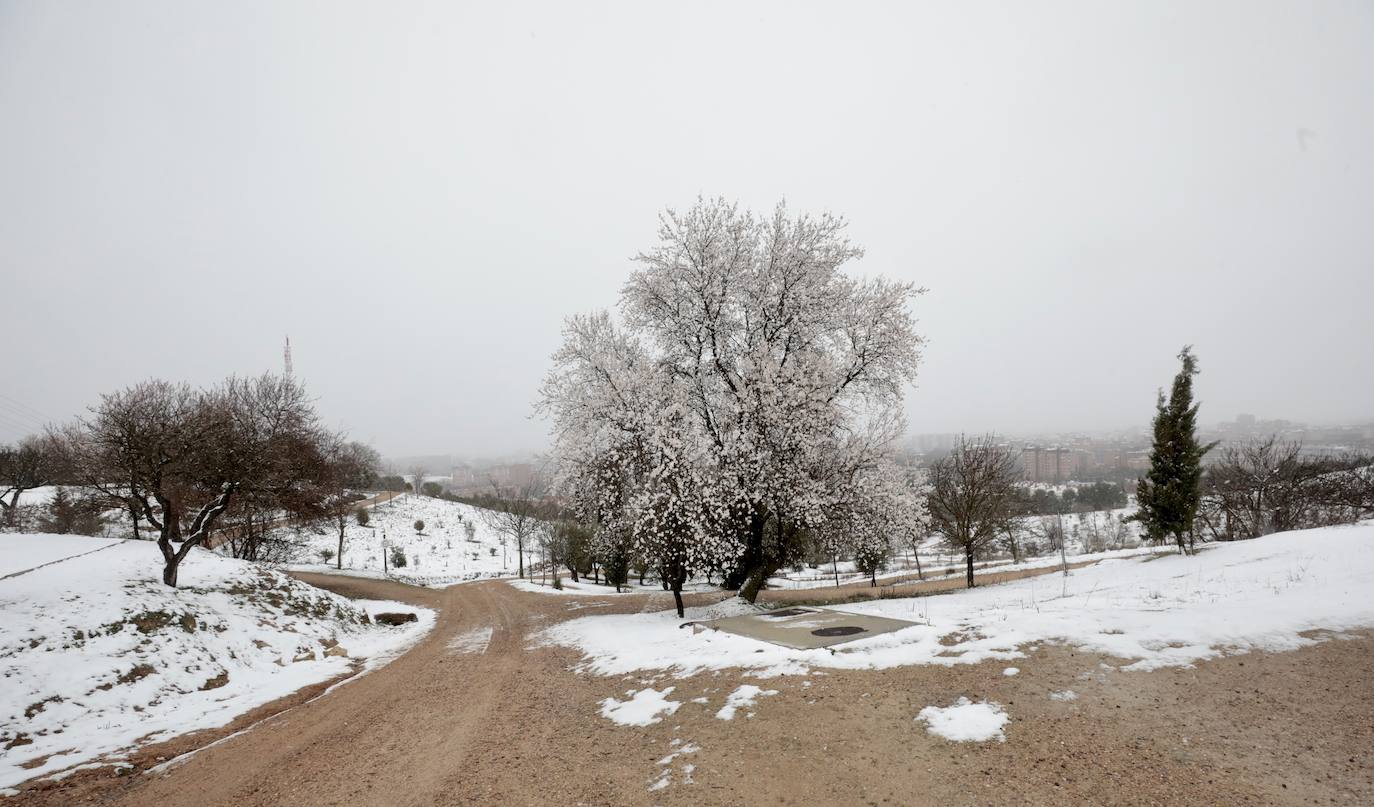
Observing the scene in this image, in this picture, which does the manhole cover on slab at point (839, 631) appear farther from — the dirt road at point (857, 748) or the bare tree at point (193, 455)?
the bare tree at point (193, 455)

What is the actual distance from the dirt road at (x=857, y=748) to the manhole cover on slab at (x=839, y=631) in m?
2.02

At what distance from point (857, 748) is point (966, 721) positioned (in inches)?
47.6

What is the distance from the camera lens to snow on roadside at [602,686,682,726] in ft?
22.8

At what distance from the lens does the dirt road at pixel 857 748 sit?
14.4ft

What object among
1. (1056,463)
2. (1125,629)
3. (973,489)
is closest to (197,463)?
(1125,629)

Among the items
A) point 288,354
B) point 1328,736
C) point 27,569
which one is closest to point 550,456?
point 27,569

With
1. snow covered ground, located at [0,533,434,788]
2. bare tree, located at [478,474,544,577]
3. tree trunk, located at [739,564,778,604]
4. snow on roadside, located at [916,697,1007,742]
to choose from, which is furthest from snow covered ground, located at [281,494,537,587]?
snow on roadside, located at [916,697,1007,742]

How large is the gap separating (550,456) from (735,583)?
7.36 metres

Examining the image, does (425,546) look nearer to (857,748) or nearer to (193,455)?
(193,455)

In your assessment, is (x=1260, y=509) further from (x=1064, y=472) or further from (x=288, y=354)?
(x=1064, y=472)

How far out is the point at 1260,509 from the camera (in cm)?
3095

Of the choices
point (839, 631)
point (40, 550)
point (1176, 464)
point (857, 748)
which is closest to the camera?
point (857, 748)

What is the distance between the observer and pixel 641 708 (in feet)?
24.1

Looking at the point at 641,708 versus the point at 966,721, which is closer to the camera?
the point at 966,721
